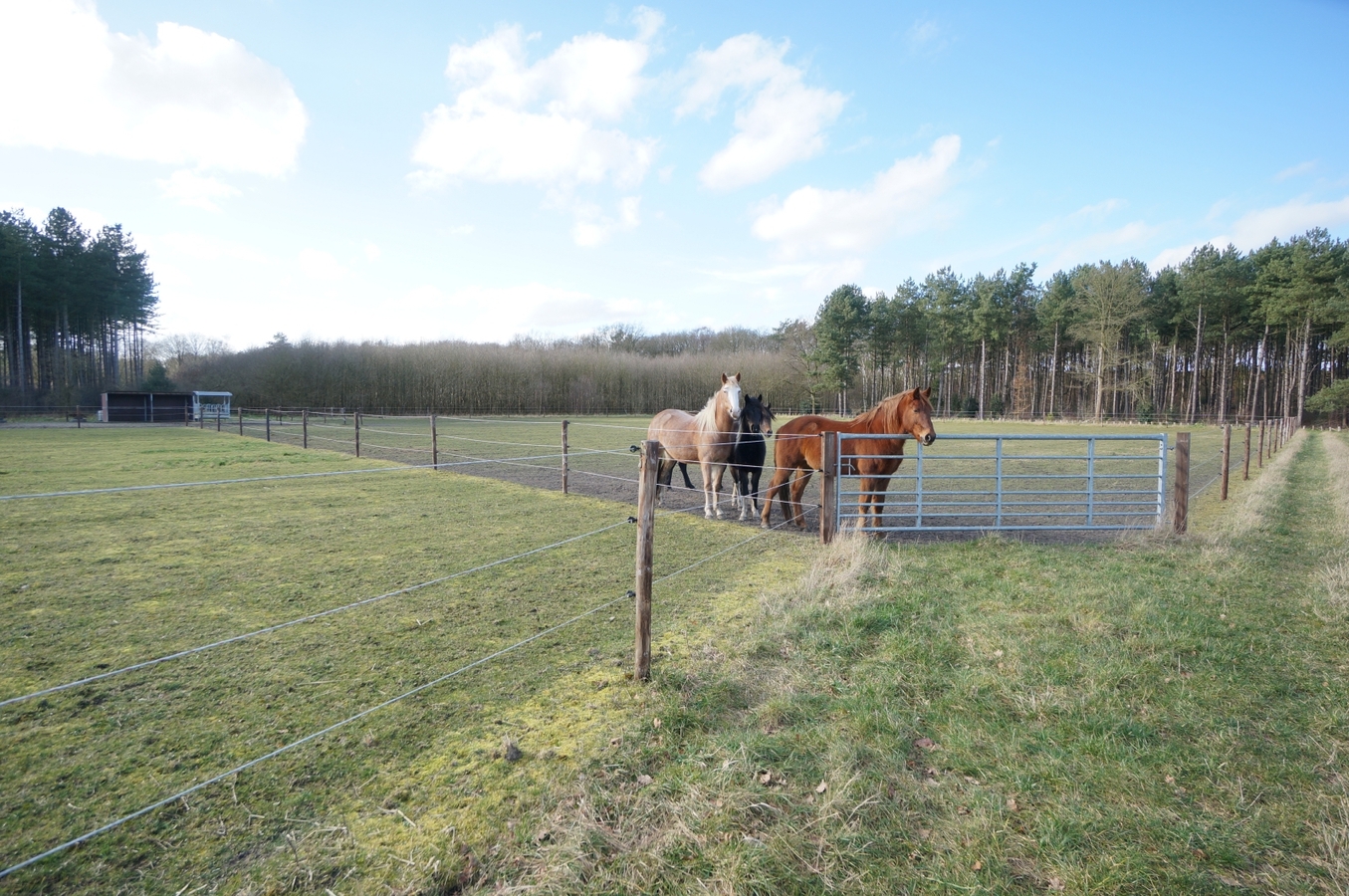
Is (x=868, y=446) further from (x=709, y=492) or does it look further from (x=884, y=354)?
(x=884, y=354)

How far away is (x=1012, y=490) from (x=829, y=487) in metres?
5.78

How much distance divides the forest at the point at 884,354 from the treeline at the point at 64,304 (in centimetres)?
11

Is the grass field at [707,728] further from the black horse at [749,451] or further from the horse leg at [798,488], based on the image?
the black horse at [749,451]

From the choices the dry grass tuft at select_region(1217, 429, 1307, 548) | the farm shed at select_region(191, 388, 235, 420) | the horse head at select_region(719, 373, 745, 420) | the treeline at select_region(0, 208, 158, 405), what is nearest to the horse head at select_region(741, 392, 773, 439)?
the horse head at select_region(719, 373, 745, 420)

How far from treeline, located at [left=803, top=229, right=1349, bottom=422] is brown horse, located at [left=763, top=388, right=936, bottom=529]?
35.9 metres

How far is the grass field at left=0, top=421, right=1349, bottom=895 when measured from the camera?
1789 mm

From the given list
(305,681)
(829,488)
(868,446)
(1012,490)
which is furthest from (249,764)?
(1012,490)

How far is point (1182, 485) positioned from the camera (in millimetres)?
5969

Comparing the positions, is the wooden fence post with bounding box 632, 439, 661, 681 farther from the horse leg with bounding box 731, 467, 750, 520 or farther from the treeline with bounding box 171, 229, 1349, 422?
the treeline with bounding box 171, 229, 1349, 422

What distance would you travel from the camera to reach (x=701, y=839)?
6.12ft

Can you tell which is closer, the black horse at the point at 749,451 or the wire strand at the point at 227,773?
the wire strand at the point at 227,773

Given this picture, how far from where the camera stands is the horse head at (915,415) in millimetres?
5809

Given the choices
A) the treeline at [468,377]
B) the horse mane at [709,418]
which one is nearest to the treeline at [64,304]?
the treeline at [468,377]

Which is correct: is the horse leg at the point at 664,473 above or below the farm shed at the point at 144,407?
below
